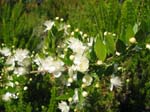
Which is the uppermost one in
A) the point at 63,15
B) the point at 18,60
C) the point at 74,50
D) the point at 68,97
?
the point at 63,15

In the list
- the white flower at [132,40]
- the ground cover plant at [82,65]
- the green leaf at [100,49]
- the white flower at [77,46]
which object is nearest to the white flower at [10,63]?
the ground cover plant at [82,65]

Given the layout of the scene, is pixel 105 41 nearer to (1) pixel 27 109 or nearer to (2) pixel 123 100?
(1) pixel 27 109

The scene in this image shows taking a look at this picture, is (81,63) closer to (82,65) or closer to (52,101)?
(82,65)

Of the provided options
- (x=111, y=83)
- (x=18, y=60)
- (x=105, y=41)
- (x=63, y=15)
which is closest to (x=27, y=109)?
(x=18, y=60)

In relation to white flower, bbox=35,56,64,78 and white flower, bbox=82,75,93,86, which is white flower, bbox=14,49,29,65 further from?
white flower, bbox=82,75,93,86

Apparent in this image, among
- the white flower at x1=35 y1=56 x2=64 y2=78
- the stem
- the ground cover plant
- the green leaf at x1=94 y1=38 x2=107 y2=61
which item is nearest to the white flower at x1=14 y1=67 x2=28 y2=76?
the ground cover plant

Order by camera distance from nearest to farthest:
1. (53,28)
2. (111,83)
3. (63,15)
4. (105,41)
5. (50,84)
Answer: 1. (105,41)
2. (111,83)
3. (53,28)
4. (50,84)
5. (63,15)

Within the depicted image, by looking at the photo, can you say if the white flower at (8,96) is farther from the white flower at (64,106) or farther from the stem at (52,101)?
the white flower at (64,106)
